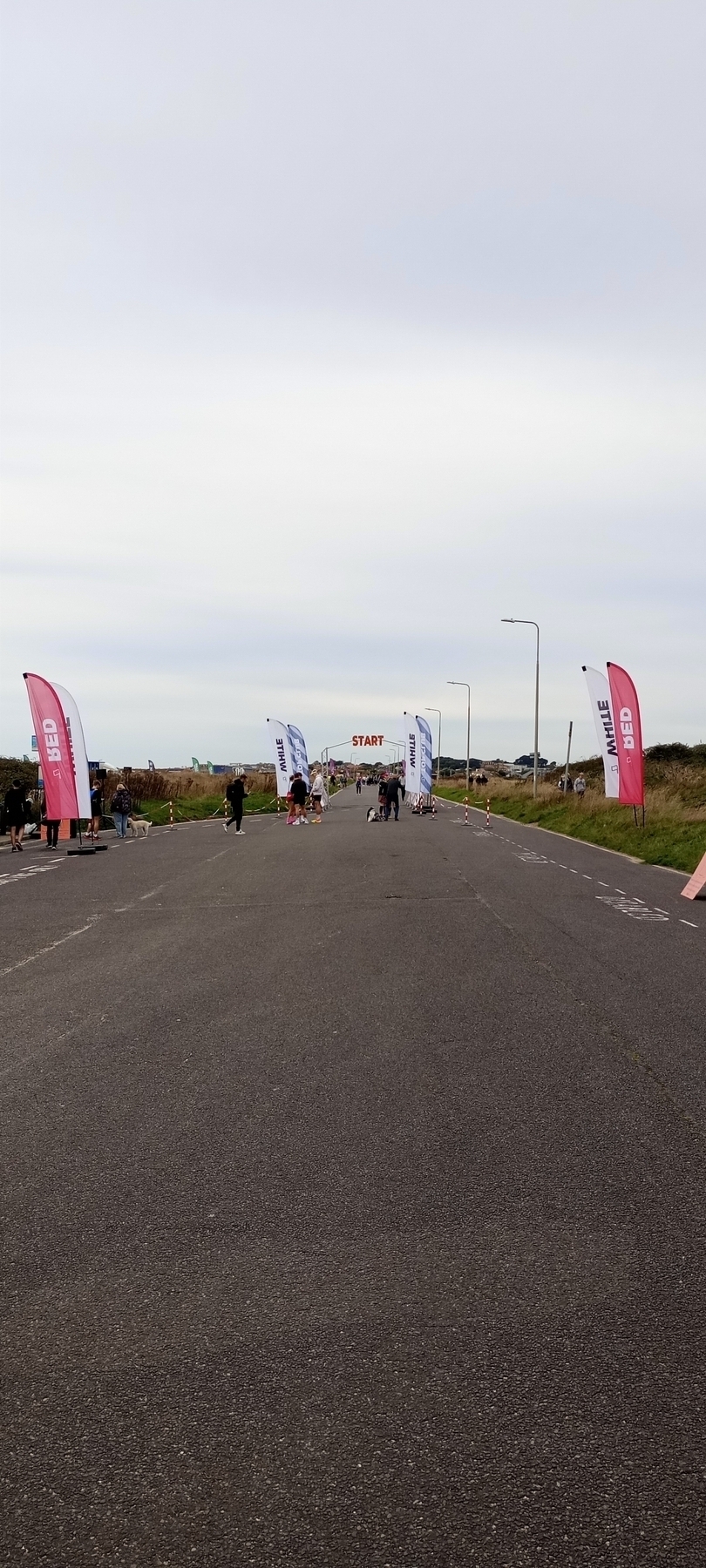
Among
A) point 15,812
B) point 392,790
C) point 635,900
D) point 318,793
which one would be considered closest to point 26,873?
point 15,812

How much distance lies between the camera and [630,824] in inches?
1224

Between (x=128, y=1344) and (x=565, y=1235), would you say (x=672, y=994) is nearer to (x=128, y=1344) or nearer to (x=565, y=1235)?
(x=565, y=1235)

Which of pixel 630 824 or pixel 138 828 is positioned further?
→ pixel 138 828

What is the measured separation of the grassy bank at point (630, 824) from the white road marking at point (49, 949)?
1212cm

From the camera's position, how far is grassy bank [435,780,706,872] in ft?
78.1

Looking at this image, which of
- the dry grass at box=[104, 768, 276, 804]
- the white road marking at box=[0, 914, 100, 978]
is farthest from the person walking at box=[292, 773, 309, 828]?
the white road marking at box=[0, 914, 100, 978]

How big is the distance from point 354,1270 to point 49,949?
8.13m

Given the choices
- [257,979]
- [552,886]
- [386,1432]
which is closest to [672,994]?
[257,979]

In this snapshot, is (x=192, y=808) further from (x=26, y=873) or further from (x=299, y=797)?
(x=26, y=873)

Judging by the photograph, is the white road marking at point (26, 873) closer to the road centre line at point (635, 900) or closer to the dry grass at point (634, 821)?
the road centre line at point (635, 900)

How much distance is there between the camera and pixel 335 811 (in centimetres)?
5466

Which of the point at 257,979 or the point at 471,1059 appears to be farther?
the point at 257,979

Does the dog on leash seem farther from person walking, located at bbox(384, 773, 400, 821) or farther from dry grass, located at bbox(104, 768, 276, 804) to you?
person walking, located at bbox(384, 773, 400, 821)

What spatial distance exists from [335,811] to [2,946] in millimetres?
42910
